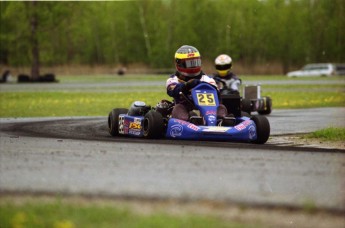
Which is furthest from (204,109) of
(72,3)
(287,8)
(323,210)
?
(287,8)

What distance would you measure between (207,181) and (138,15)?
89020mm

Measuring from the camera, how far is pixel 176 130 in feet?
39.1

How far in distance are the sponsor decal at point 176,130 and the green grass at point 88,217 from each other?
5969 mm

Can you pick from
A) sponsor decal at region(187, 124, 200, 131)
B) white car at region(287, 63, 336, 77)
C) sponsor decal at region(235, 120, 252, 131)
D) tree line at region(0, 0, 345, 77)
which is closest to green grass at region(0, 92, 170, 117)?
sponsor decal at region(187, 124, 200, 131)

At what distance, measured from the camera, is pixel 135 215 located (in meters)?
5.50

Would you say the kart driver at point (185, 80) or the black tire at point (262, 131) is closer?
the black tire at point (262, 131)

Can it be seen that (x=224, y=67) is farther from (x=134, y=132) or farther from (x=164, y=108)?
(x=134, y=132)

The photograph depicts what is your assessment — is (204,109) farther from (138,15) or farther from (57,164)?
(138,15)

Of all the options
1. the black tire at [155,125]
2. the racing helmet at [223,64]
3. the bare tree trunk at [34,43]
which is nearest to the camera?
the black tire at [155,125]

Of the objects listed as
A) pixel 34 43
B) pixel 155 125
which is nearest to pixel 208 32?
pixel 34 43

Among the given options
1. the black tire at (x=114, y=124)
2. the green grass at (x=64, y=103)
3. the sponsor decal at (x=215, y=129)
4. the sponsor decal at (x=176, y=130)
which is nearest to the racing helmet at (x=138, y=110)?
the black tire at (x=114, y=124)

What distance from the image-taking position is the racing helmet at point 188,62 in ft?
42.3

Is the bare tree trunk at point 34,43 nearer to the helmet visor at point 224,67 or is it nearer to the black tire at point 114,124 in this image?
the helmet visor at point 224,67

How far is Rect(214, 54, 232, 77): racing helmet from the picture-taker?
714 inches
